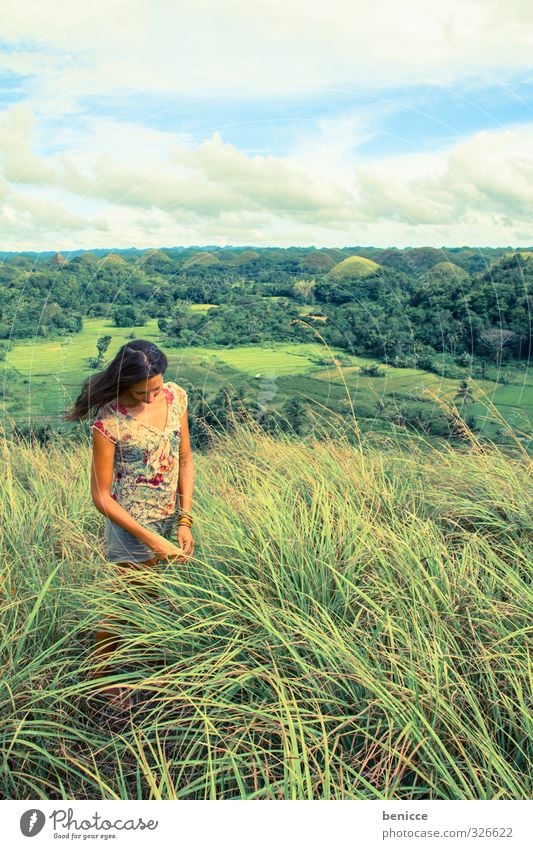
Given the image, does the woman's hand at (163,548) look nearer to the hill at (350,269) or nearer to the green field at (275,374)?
the green field at (275,374)

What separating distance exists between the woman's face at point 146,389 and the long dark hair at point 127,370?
1 cm

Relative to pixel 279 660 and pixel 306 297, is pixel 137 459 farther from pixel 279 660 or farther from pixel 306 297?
pixel 306 297

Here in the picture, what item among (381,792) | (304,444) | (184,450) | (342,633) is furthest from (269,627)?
(304,444)

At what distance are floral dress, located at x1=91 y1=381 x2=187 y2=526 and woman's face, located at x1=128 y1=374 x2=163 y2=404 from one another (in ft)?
0.19

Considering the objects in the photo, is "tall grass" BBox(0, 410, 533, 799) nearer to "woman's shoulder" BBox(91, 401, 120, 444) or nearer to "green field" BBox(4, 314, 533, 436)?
"woman's shoulder" BBox(91, 401, 120, 444)

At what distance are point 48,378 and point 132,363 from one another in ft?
8.52

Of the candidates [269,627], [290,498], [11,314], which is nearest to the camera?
[269,627]

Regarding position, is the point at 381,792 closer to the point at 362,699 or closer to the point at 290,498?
the point at 362,699

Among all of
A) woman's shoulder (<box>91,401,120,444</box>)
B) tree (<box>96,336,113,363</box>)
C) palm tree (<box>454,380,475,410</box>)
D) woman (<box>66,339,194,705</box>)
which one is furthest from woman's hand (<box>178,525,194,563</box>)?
palm tree (<box>454,380,475,410</box>)

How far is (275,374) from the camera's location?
4.18 m

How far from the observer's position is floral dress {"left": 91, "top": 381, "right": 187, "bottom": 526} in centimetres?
215

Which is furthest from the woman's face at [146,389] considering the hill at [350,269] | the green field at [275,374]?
the hill at [350,269]

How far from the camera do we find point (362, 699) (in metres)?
1.84

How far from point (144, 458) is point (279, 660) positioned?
71cm
